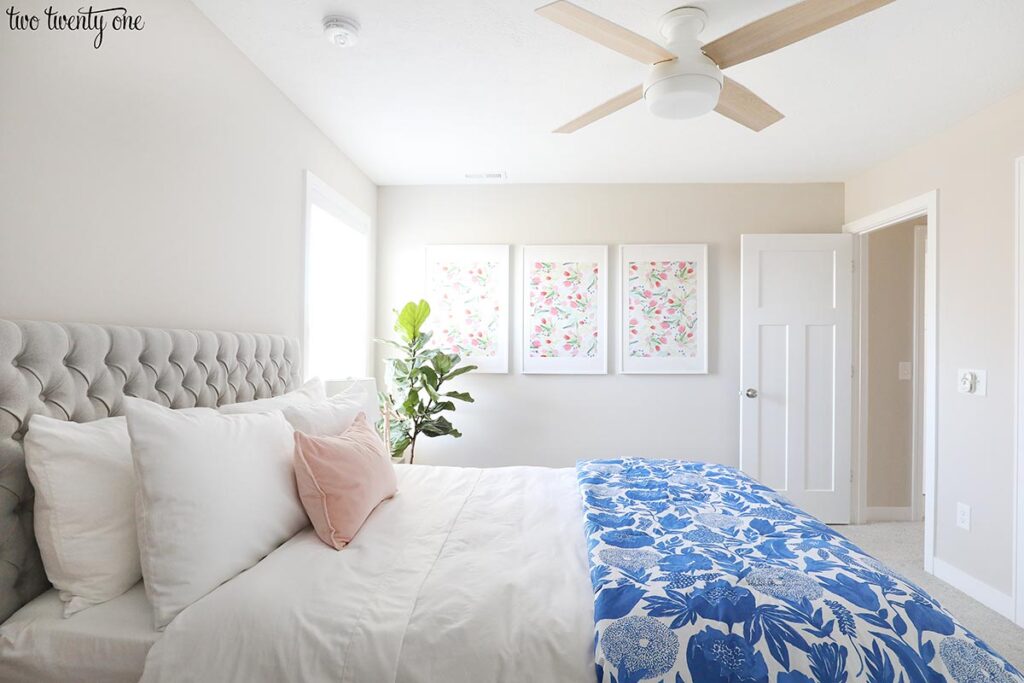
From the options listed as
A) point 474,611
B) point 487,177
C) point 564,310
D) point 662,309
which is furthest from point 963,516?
point 487,177

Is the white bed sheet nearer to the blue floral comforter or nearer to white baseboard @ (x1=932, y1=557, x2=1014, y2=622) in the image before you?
the blue floral comforter

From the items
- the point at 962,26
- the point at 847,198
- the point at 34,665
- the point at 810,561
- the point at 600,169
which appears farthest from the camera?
the point at 847,198

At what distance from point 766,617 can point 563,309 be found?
2937 mm

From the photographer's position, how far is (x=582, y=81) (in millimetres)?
2385

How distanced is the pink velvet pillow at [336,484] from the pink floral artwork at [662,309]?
103 inches

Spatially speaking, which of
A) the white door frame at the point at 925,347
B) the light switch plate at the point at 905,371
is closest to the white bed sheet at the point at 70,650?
the white door frame at the point at 925,347

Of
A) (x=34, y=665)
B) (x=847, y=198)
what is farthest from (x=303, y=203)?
(x=847, y=198)

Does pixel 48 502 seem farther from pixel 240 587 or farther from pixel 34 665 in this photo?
pixel 240 587

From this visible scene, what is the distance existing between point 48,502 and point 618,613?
126 cm

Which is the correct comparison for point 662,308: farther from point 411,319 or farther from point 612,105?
point 612,105

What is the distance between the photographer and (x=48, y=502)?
3.65 feet

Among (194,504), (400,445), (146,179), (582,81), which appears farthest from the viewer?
(400,445)

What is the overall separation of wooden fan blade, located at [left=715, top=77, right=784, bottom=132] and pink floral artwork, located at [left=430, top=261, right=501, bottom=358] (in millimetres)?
2085

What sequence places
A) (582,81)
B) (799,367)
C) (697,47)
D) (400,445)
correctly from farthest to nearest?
(799,367) < (400,445) < (582,81) < (697,47)
